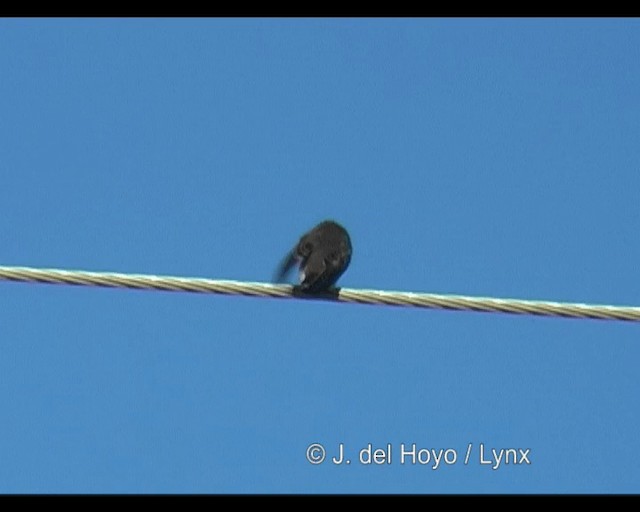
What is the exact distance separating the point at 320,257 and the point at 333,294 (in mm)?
171

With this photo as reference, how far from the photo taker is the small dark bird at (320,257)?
25.8 feet

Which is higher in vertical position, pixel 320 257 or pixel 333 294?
pixel 320 257

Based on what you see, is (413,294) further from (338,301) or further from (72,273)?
(72,273)

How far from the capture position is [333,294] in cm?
788

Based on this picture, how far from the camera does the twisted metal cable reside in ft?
24.4

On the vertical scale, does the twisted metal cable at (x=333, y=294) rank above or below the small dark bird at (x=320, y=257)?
below

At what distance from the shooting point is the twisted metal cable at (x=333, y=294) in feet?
24.4

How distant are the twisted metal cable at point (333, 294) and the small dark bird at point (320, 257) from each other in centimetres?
8

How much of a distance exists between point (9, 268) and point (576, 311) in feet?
7.66

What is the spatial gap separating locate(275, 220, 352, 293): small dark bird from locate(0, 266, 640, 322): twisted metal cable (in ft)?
0.26

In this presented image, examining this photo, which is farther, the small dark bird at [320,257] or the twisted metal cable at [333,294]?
the small dark bird at [320,257]

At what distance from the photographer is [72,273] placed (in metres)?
7.44

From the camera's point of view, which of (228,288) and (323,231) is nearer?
(228,288)

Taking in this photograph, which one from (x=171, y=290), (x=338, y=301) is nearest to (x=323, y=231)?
(x=338, y=301)
